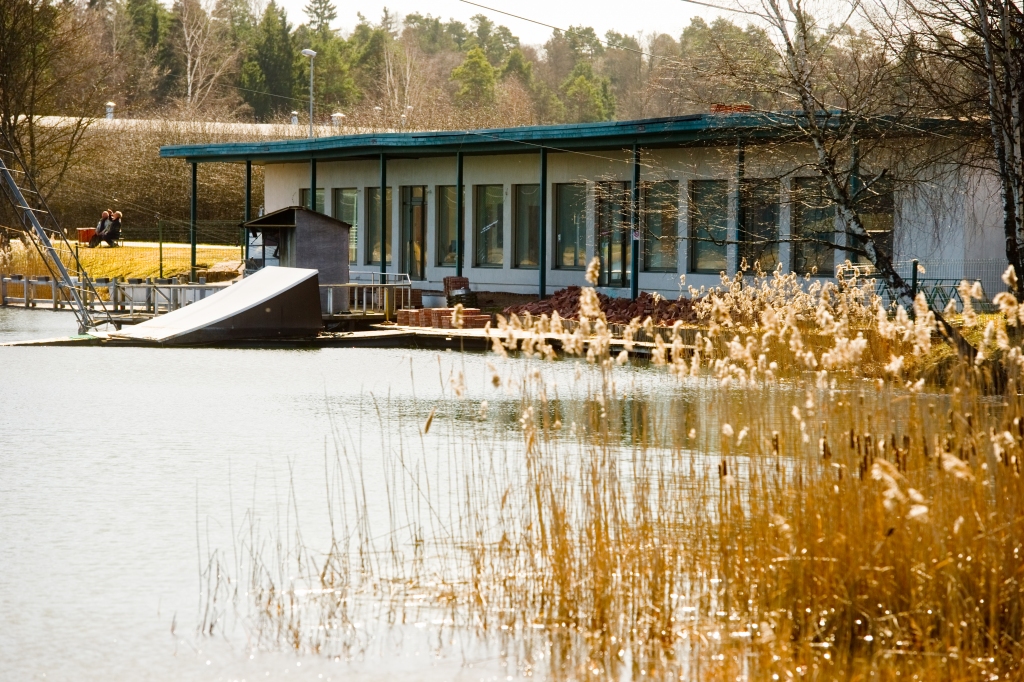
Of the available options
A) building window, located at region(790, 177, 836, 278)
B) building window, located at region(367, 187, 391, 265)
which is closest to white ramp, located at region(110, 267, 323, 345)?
building window, located at region(790, 177, 836, 278)

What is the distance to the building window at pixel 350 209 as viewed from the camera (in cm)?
3509

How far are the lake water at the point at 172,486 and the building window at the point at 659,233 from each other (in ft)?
29.9

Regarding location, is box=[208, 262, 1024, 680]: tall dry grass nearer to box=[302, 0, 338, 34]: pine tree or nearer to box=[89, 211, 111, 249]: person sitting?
box=[89, 211, 111, 249]: person sitting

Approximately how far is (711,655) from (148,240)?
47.7 metres

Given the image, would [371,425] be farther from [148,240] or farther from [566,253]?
[148,240]

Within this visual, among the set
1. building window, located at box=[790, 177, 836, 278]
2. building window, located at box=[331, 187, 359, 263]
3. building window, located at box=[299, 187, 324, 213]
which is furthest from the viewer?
building window, located at box=[299, 187, 324, 213]

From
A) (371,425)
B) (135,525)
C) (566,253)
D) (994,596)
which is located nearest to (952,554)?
(994,596)

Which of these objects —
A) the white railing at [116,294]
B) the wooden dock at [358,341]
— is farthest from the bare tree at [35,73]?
the wooden dock at [358,341]

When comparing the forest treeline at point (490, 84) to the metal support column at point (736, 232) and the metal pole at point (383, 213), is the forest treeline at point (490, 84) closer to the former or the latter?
the metal support column at point (736, 232)

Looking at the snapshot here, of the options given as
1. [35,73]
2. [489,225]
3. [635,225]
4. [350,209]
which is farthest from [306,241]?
[35,73]

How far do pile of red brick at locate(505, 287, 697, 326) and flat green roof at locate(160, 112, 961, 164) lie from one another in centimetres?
263

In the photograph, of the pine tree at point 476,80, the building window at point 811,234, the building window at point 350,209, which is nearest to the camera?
the building window at point 811,234

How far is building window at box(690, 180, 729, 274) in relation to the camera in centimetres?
2639

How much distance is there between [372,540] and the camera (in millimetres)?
7883
